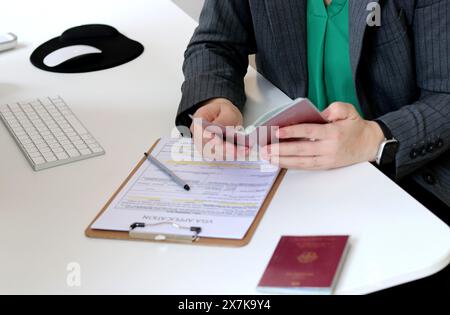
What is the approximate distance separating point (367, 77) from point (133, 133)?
471 millimetres

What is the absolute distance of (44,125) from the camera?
1.11m

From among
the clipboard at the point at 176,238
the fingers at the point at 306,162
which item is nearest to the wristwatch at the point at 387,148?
the fingers at the point at 306,162

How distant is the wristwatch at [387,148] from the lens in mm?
935

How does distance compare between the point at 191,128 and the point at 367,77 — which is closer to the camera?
the point at 191,128

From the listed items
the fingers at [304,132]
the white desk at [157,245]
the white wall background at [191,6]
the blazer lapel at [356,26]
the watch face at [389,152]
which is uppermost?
the blazer lapel at [356,26]

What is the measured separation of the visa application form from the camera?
81 centimetres

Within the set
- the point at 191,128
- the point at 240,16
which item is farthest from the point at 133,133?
the point at 240,16

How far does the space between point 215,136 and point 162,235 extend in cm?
22

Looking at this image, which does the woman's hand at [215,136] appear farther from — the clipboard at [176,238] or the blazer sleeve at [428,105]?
the blazer sleeve at [428,105]

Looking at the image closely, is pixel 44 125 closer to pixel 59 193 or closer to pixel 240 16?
pixel 59 193

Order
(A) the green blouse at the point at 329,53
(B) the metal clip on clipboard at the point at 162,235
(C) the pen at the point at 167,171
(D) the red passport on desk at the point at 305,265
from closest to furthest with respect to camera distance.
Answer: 1. (D) the red passport on desk at the point at 305,265
2. (B) the metal clip on clipboard at the point at 162,235
3. (C) the pen at the point at 167,171
4. (A) the green blouse at the point at 329,53

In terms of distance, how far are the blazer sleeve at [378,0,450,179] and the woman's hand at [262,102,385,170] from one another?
0.25 ft

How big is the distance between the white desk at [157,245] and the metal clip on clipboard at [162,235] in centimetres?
1

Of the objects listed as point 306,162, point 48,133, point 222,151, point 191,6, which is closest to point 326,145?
point 306,162
